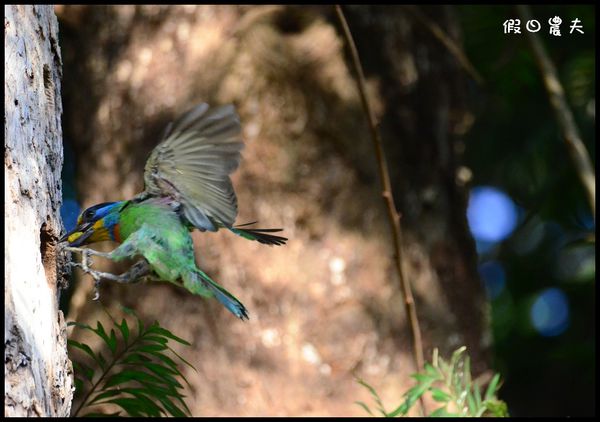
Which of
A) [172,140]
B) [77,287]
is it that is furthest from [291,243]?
[172,140]

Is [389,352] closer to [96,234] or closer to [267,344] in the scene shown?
[267,344]

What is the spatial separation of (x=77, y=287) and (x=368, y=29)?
1.46 m

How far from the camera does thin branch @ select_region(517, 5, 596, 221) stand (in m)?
2.67

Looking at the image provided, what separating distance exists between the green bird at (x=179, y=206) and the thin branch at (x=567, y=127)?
1228 mm

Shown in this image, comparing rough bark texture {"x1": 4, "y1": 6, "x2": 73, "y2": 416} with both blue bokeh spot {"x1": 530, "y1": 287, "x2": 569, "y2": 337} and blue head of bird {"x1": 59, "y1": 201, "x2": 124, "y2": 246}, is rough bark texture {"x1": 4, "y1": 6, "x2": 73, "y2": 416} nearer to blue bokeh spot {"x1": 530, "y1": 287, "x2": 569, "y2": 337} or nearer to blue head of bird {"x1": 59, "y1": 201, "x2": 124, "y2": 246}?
blue head of bird {"x1": 59, "y1": 201, "x2": 124, "y2": 246}

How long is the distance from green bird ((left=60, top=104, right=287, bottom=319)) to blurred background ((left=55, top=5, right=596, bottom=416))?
1027 mm

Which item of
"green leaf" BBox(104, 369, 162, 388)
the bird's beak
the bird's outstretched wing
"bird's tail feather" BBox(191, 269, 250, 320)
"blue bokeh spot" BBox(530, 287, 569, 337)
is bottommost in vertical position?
"blue bokeh spot" BBox(530, 287, 569, 337)

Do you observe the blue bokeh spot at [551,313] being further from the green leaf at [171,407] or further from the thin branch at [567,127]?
the green leaf at [171,407]

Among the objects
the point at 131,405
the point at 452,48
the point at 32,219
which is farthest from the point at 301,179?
the point at 32,219

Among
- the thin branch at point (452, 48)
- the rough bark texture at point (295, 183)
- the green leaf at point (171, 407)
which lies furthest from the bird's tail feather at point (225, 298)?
the thin branch at point (452, 48)

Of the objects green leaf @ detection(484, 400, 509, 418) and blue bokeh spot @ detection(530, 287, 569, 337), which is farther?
blue bokeh spot @ detection(530, 287, 569, 337)

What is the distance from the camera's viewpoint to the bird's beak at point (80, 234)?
1841 millimetres

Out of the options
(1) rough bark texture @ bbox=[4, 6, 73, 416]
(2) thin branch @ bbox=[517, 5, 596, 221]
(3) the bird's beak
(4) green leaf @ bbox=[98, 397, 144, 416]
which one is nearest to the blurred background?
(2) thin branch @ bbox=[517, 5, 596, 221]

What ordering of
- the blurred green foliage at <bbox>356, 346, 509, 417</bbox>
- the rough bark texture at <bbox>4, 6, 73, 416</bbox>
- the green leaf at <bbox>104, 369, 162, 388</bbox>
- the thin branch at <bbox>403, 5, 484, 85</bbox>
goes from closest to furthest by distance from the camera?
1. the rough bark texture at <bbox>4, 6, 73, 416</bbox>
2. the green leaf at <bbox>104, 369, 162, 388</bbox>
3. the blurred green foliage at <bbox>356, 346, 509, 417</bbox>
4. the thin branch at <bbox>403, 5, 484, 85</bbox>
